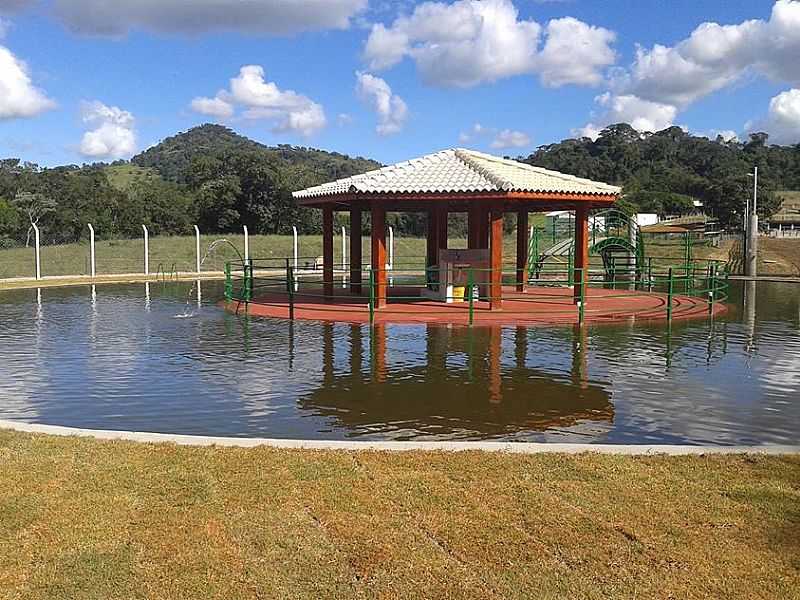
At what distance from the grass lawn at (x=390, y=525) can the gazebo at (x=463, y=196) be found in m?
10.1

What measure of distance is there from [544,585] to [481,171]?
15.5m

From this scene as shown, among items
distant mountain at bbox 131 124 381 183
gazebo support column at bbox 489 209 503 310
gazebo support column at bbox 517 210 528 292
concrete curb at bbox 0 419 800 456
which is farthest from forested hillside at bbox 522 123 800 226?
concrete curb at bbox 0 419 800 456

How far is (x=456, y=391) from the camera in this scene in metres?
9.23

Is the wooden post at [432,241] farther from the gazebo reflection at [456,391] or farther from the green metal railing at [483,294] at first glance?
the gazebo reflection at [456,391]

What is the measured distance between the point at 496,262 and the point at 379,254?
268 centimetres

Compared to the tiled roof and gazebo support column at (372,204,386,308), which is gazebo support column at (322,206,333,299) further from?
gazebo support column at (372,204,386,308)

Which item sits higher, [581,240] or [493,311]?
[581,240]

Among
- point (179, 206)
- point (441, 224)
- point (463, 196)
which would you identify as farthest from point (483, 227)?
point (179, 206)

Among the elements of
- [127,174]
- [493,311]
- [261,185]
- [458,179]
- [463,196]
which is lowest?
[493,311]

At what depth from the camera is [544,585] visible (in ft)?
12.8

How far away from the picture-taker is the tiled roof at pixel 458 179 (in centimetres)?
1722

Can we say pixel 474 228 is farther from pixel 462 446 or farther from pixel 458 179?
pixel 462 446

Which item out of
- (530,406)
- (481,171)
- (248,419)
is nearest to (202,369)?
(248,419)

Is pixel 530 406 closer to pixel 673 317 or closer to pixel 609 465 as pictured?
pixel 609 465
